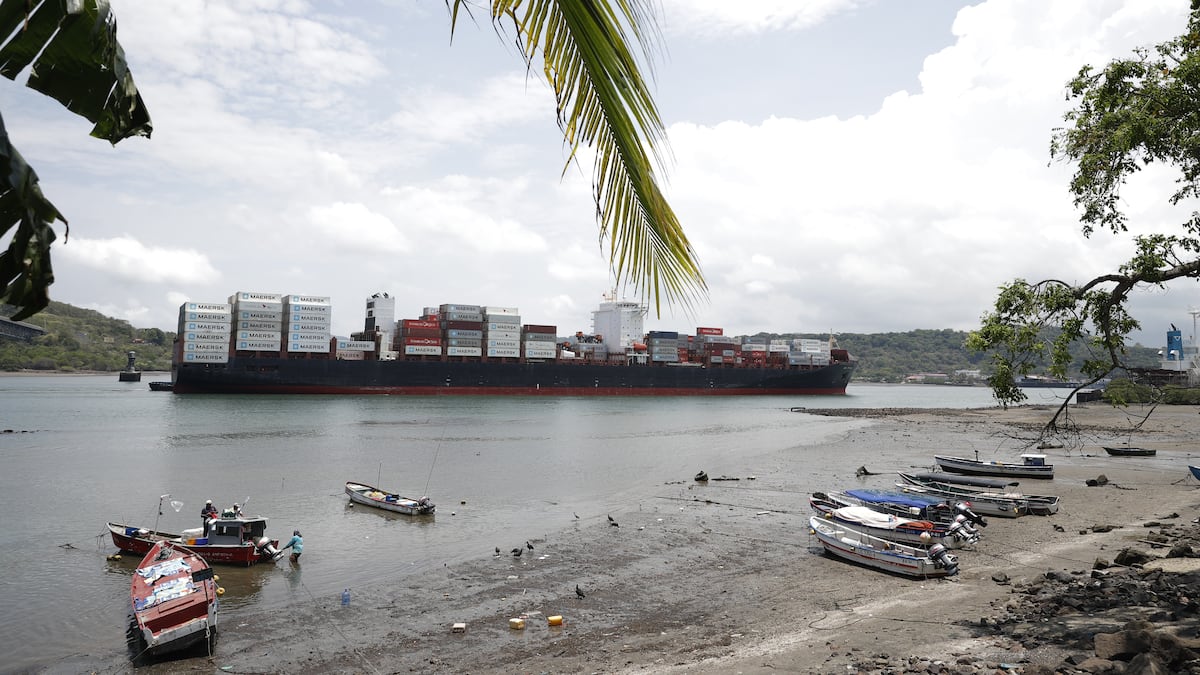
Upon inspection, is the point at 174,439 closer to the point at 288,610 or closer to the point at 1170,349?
the point at 288,610

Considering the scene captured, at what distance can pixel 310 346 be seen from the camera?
57812 mm

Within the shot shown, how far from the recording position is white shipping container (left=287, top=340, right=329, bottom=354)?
188ft

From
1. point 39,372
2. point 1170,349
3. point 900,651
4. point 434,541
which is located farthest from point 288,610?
point 39,372

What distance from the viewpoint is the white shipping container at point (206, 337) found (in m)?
53.6

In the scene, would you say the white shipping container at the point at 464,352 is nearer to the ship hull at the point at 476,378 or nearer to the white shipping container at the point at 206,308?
the ship hull at the point at 476,378

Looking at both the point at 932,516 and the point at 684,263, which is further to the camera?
the point at 932,516

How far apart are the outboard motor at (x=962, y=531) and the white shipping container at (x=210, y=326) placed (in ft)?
182

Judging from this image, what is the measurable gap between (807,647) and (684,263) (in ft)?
24.2

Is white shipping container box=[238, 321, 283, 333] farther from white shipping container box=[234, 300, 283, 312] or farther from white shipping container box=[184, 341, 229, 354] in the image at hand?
white shipping container box=[184, 341, 229, 354]

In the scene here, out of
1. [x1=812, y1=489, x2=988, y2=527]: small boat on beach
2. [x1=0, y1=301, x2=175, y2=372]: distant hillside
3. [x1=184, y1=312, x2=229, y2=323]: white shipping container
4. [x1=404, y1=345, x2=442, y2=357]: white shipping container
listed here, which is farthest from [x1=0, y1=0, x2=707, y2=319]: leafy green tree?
[x1=0, y1=301, x2=175, y2=372]: distant hillside

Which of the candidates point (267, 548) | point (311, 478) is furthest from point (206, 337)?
point (267, 548)

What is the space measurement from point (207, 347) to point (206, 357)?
80cm

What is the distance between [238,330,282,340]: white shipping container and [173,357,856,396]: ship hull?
1711 mm

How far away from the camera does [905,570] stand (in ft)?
36.1
